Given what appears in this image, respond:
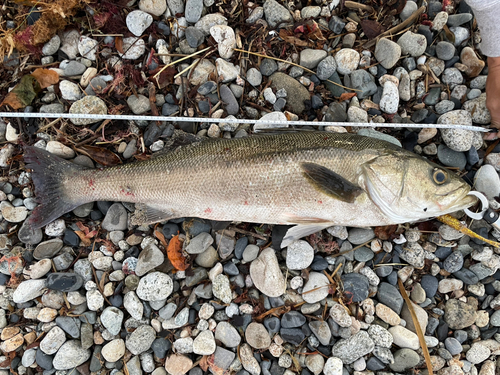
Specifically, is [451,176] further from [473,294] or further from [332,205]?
[473,294]

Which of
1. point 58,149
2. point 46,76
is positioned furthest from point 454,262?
point 46,76

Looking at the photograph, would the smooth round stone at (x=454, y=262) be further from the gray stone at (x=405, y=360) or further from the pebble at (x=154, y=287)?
the pebble at (x=154, y=287)

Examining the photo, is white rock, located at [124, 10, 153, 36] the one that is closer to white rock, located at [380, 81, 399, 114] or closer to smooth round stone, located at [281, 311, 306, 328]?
white rock, located at [380, 81, 399, 114]

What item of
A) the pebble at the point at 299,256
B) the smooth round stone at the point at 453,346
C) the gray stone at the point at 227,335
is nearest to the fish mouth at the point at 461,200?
the pebble at the point at 299,256

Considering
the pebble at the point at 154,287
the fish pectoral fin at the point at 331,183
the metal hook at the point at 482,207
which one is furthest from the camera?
the pebble at the point at 154,287

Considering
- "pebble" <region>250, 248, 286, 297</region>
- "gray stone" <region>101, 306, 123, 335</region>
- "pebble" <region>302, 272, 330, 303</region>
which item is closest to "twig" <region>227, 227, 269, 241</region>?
"pebble" <region>250, 248, 286, 297</region>

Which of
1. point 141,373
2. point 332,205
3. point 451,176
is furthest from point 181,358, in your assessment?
point 451,176

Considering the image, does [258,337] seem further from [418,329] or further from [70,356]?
[70,356]
